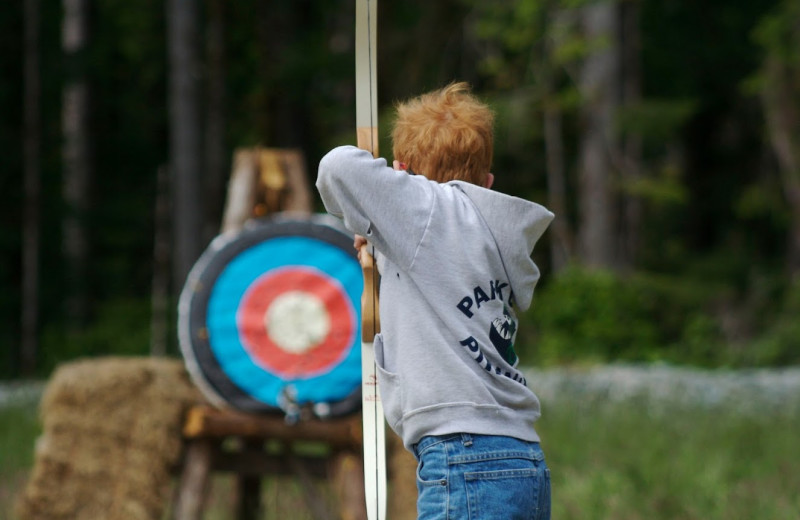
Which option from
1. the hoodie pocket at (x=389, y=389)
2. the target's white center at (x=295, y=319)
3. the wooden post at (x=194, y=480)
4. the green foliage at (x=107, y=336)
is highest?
the hoodie pocket at (x=389, y=389)

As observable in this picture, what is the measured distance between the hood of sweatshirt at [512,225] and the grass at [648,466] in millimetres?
2585

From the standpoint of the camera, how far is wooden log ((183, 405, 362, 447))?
3.88m

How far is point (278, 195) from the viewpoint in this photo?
434 centimetres

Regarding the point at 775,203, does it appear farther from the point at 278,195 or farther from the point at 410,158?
the point at 410,158

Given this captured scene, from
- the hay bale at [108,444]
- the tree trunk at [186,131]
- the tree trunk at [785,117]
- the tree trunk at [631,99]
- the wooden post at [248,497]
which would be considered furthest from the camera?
the tree trunk at [631,99]

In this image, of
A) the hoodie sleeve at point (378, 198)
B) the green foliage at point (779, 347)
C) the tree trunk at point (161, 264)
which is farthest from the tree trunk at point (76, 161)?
the hoodie sleeve at point (378, 198)

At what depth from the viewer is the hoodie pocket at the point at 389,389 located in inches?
85.7

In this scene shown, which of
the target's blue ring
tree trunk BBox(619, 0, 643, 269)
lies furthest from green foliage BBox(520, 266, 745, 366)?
the target's blue ring

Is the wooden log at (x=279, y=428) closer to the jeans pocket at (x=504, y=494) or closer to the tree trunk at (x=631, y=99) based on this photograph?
the jeans pocket at (x=504, y=494)

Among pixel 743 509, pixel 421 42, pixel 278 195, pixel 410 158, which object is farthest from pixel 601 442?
pixel 421 42

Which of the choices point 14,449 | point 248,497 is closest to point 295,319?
point 248,497

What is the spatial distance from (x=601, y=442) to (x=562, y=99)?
270 inches

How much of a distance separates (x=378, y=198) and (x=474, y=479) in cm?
53

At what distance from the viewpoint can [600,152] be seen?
12.1 metres
